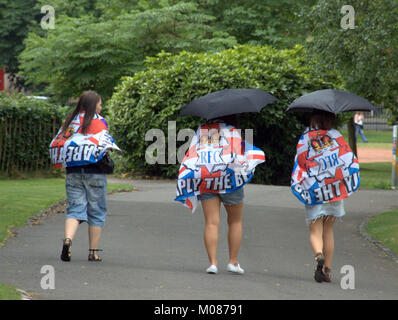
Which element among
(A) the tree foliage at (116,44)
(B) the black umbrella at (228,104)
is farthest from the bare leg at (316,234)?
(A) the tree foliage at (116,44)

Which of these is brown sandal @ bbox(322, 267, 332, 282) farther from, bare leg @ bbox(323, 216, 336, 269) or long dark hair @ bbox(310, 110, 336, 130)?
long dark hair @ bbox(310, 110, 336, 130)

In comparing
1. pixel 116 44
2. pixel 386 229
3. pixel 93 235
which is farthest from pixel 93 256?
pixel 116 44

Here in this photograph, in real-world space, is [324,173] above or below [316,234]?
above

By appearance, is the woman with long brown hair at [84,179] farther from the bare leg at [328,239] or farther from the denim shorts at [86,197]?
the bare leg at [328,239]

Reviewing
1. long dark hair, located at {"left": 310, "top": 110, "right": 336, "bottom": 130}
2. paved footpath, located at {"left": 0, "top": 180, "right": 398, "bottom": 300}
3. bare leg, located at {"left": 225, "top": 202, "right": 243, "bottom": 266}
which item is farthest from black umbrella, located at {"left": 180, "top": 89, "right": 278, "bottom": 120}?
paved footpath, located at {"left": 0, "top": 180, "right": 398, "bottom": 300}

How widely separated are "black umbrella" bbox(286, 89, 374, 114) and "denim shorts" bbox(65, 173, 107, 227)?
2.12 m

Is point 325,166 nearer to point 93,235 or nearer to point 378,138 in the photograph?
point 93,235

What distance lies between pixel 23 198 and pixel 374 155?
21526mm

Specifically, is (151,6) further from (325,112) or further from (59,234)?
(325,112)

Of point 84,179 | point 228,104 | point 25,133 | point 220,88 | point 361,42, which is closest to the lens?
point 228,104

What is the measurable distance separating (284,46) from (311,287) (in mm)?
22312

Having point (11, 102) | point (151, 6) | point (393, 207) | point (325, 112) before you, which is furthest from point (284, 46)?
point (325, 112)

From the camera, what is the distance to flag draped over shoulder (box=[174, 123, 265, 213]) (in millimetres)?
7145

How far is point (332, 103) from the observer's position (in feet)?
23.2
